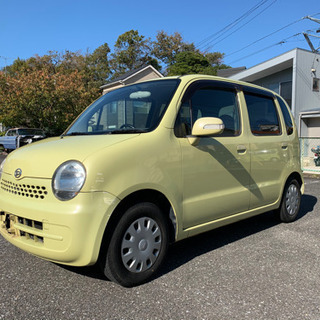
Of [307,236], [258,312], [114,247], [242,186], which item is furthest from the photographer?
[307,236]

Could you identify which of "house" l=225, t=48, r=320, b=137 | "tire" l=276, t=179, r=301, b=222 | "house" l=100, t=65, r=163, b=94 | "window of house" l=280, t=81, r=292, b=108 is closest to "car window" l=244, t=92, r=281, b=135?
"tire" l=276, t=179, r=301, b=222

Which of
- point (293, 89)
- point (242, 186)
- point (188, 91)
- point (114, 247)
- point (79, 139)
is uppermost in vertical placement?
point (293, 89)

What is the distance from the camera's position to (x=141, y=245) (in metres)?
2.66

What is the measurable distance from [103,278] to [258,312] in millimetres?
1319

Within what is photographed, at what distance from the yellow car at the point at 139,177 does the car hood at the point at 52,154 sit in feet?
0.03

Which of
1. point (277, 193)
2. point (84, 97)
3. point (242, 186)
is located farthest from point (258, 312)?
point (84, 97)

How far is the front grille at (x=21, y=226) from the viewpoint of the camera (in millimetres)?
2463

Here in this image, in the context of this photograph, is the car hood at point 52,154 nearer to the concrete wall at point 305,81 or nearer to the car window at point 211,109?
the car window at point 211,109

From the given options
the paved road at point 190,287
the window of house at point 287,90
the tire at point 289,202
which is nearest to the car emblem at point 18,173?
the paved road at point 190,287

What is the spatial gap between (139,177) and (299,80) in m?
15.4

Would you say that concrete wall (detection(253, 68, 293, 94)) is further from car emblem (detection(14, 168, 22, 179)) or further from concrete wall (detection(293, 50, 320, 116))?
car emblem (detection(14, 168, 22, 179))

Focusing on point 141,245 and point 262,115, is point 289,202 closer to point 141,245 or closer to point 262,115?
point 262,115

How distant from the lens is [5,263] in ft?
10.2

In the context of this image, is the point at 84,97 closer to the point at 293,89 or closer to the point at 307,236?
the point at 293,89
